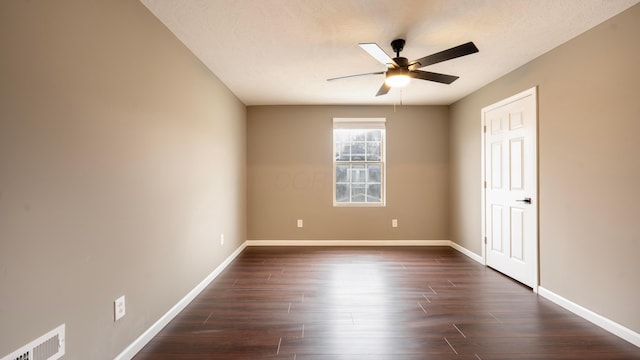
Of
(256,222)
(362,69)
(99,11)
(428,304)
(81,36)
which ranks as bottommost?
(428,304)

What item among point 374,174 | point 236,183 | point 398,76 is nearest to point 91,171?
point 398,76

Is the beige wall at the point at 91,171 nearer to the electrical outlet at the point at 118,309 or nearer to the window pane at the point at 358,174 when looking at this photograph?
the electrical outlet at the point at 118,309

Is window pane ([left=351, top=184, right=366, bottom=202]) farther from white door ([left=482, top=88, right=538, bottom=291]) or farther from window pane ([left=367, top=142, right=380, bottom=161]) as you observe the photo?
white door ([left=482, top=88, right=538, bottom=291])

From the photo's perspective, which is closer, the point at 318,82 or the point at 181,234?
the point at 181,234

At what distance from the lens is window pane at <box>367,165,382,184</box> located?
5.01m

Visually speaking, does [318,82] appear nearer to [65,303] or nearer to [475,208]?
[475,208]

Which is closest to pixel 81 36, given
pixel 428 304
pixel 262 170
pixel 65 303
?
pixel 65 303

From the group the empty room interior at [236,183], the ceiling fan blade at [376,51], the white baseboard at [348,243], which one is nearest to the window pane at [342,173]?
the white baseboard at [348,243]

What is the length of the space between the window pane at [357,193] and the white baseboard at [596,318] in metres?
2.71

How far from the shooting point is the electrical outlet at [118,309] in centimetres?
174

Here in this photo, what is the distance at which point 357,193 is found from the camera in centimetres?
502

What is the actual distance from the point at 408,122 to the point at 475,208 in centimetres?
173

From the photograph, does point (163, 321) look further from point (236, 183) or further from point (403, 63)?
point (403, 63)

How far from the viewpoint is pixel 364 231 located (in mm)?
4914
